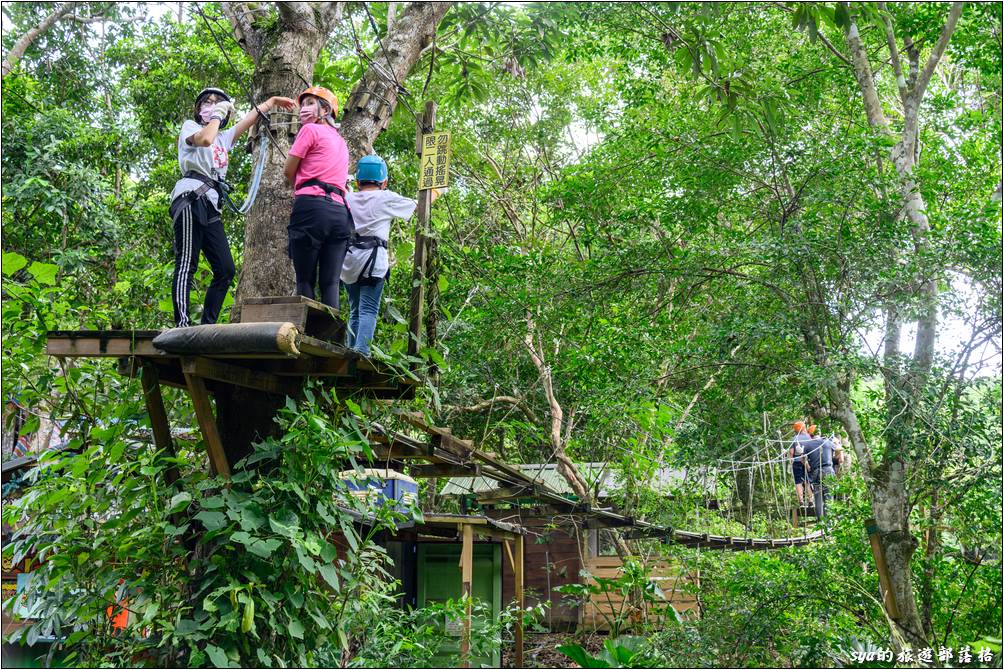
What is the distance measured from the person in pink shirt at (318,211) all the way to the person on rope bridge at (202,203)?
33 cm

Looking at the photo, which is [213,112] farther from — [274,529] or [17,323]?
[274,529]

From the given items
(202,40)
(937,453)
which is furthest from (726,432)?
(202,40)

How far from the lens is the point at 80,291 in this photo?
8.16 metres

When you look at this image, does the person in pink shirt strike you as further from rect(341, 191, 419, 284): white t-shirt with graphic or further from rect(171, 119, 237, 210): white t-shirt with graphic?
rect(171, 119, 237, 210): white t-shirt with graphic

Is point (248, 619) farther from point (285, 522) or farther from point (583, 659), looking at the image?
point (583, 659)

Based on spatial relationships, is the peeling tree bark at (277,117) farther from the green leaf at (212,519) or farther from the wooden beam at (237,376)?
the green leaf at (212,519)

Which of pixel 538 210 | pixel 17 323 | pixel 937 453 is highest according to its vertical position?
pixel 538 210

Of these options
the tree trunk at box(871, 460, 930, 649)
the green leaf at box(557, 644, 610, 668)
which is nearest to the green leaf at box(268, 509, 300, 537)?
the green leaf at box(557, 644, 610, 668)

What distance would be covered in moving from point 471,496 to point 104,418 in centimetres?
466

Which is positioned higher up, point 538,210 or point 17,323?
point 538,210

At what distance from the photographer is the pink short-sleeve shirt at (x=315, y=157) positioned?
3.45 meters

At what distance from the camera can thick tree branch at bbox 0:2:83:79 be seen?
830cm

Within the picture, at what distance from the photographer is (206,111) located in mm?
3457

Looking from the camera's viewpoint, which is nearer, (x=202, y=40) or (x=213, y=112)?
(x=213, y=112)
